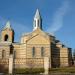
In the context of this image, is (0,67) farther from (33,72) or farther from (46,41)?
(46,41)

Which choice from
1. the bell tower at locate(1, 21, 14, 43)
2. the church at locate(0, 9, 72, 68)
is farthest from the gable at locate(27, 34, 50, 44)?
the bell tower at locate(1, 21, 14, 43)

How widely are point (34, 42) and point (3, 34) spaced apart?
30.1 feet

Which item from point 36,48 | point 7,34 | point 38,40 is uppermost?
point 7,34

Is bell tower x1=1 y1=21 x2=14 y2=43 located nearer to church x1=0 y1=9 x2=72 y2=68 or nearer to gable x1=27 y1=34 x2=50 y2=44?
church x1=0 y1=9 x2=72 y2=68

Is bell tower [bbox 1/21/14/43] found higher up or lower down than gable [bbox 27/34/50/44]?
higher up

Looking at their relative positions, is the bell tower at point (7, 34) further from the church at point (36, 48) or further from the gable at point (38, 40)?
the gable at point (38, 40)

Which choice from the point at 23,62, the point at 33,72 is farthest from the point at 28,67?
the point at 33,72

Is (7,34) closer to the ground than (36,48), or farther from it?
farther from it

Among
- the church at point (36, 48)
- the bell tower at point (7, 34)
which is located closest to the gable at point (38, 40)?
the church at point (36, 48)

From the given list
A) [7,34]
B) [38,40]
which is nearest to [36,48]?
[38,40]

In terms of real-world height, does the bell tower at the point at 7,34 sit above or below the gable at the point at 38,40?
above

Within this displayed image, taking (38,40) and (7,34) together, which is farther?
(7,34)

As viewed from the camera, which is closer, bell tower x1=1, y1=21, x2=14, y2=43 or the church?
the church

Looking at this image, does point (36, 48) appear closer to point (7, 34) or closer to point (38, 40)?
point (38, 40)
